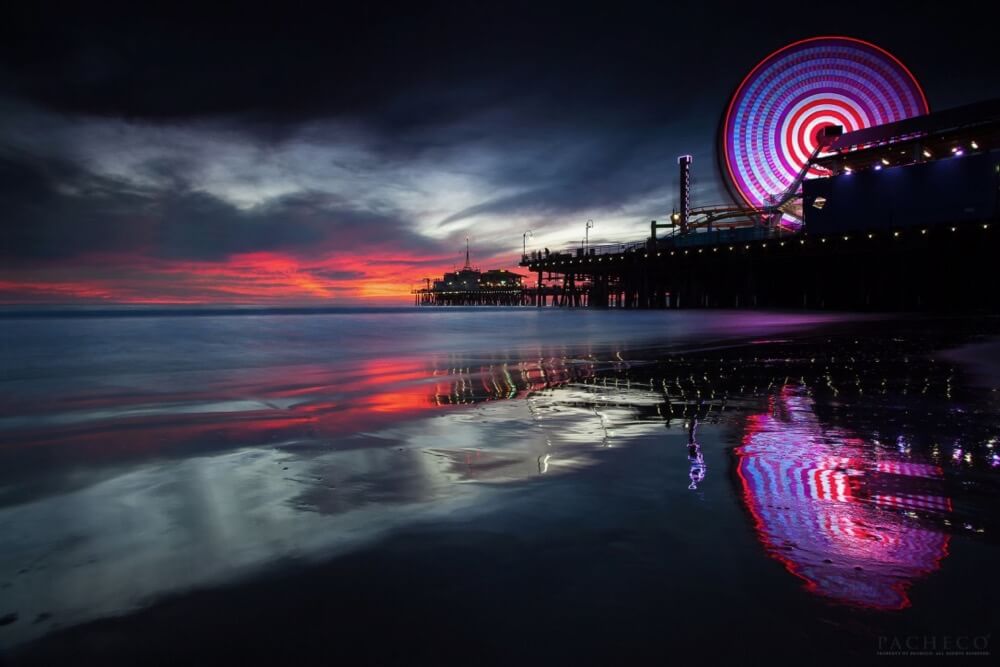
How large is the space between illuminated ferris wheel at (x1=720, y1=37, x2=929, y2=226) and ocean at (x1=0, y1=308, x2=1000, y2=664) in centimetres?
5003

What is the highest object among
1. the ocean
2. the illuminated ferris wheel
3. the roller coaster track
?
the illuminated ferris wheel

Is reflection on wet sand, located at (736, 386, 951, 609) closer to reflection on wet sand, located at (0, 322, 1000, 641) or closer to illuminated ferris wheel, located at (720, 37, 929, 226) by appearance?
reflection on wet sand, located at (0, 322, 1000, 641)

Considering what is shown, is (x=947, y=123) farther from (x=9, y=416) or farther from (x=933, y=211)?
(x=9, y=416)

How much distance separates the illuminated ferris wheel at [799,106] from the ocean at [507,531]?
5003 cm

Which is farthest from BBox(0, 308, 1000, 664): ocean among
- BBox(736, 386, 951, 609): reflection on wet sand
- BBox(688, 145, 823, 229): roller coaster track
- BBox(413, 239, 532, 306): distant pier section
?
BBox(413, 239, 532, 306): distant pier section

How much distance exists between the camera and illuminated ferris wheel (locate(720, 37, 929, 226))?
158 feet

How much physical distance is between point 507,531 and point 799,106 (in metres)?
58.2

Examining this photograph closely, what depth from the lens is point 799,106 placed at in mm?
49375

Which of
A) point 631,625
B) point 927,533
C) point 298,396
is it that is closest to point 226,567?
point 631,625

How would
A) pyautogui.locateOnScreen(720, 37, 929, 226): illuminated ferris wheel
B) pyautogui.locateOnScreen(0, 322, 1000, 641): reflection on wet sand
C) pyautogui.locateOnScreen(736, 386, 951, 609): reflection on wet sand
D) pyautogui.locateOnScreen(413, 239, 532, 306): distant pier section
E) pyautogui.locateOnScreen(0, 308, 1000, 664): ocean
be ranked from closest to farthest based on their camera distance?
pyautogui.locateOnScreen(0, 308, 1000, 664): ocean < pyautogui.locateOnScreen(736, 386, 951, 609): reflection on wet sand < pyautogui.locateOnScreen(0, 322, 1000, 641): reflection on wet sand < pyautogui.locateOnScreen(720, 37, 929, 226): illuminated ferris wheel < pyautogui.locateOnScreen(413, 239, 532, 306): distant pier section

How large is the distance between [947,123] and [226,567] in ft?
176

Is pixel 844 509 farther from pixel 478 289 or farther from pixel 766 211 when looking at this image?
pixel 478 289

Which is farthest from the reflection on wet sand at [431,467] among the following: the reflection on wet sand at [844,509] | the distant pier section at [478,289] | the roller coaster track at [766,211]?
the distant pier section at [478,289]

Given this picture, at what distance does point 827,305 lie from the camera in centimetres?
4262
